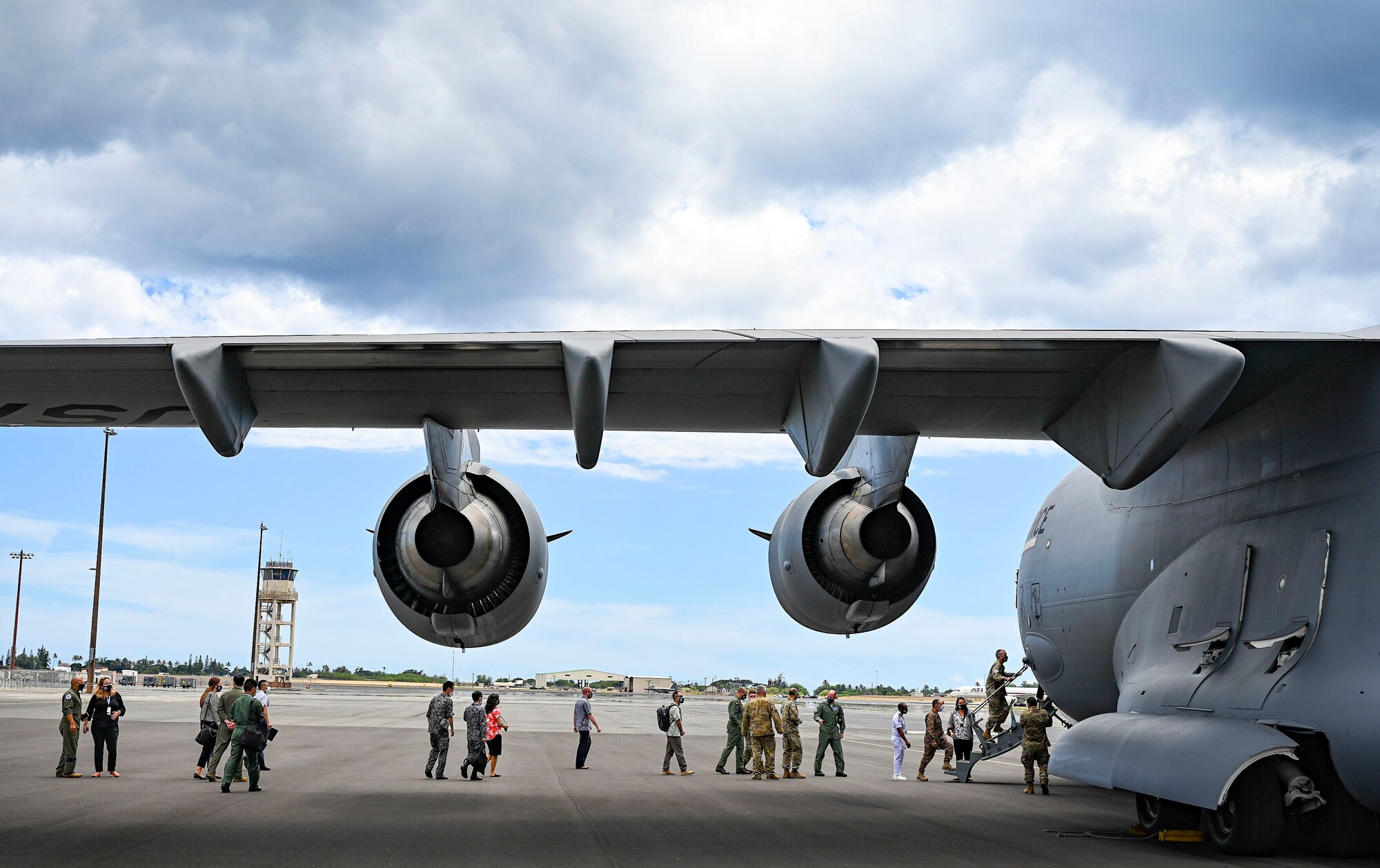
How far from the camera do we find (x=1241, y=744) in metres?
7.31

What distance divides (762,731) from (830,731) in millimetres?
1556

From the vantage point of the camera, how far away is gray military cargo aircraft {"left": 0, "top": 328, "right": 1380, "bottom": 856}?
680 cm

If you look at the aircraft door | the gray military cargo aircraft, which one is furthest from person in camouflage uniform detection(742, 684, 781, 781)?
the aircraft door

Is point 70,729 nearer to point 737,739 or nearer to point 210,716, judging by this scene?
point 210,716

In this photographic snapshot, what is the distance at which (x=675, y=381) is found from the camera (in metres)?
7.79

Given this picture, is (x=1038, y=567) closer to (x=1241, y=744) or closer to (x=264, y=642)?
(x=1241, y=744)

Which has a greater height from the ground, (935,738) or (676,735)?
(676,735)

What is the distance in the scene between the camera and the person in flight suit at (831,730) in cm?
1625

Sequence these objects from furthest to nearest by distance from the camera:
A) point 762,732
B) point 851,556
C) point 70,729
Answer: point 762,732, point 70,729, point 851,556

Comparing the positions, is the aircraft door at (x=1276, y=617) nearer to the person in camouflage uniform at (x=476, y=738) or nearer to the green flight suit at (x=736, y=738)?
the person in camouflage uniform at (x=476, y=738)

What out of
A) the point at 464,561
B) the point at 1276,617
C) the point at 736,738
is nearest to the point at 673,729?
the point at 736,738

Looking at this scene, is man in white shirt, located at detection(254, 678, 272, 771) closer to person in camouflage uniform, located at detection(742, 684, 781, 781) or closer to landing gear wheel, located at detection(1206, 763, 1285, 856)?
person in camouflage uniform, located at detection(742, 684, 781, 781)

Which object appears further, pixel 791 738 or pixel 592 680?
pixel 592 680

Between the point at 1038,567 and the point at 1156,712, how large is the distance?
389 cm
